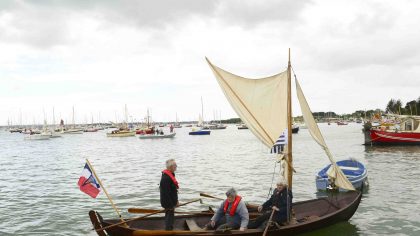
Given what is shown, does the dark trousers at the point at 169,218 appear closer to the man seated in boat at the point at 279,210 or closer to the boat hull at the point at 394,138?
the man seated in boat at the point at 279,210

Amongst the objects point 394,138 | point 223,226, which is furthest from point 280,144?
point 394,138

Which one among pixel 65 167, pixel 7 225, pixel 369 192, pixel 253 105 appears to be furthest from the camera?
pixel 65 167

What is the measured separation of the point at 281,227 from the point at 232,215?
5.75 ft

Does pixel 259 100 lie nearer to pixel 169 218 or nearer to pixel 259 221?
pixel 259 221

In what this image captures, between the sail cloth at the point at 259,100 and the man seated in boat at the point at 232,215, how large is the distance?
287cm

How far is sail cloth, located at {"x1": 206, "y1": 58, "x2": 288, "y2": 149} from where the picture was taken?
14.2m

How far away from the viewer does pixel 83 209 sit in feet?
67.0

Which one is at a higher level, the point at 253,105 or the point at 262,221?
the point at 253,105

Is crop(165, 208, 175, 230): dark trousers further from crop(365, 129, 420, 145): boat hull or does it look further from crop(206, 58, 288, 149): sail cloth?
crop(365, 129, 420, 145): boat hull

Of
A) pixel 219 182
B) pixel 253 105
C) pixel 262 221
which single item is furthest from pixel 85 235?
pixel 219 182

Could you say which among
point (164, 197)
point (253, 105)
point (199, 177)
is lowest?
point (199, 177)

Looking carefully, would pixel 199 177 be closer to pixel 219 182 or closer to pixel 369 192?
pixel 219 182

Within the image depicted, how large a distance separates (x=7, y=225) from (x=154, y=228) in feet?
28.7

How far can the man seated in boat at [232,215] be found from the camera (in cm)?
1206
